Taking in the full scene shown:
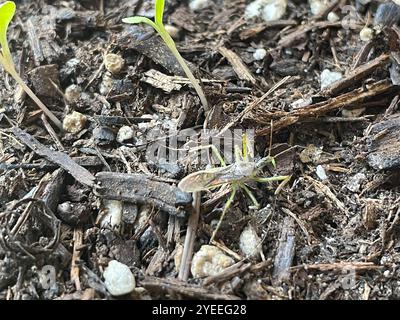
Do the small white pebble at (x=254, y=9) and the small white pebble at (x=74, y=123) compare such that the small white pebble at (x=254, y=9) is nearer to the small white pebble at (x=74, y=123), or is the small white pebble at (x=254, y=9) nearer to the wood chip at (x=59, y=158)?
the small white pebble at (x=74, y=123)

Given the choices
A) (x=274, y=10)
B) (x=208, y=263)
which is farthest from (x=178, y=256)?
Answer: (x=274, y=10)

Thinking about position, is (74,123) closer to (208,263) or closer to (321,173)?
(208,263)

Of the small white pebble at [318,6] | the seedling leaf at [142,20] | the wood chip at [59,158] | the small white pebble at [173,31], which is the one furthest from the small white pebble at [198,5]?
the wood chip at [59,158]

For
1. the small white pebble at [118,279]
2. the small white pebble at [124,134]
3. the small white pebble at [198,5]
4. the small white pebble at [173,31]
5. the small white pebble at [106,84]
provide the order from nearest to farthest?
the small white pebble at [118,279] → the small white pebble at [124,134] → the small white pebble at [106,84] → the small white pebble at [173,31] → the small white pebble at [198,5]

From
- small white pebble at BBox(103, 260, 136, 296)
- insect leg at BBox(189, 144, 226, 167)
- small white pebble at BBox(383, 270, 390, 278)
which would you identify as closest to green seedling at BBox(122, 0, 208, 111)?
insect leg at BBox(189, 144, 226, 167)

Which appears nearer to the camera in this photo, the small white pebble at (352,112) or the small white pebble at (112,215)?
the small white pebble at (112,215)

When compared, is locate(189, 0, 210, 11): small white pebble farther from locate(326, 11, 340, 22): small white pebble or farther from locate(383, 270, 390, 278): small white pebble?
locate(383, 270, 390, 278): small white pebble
